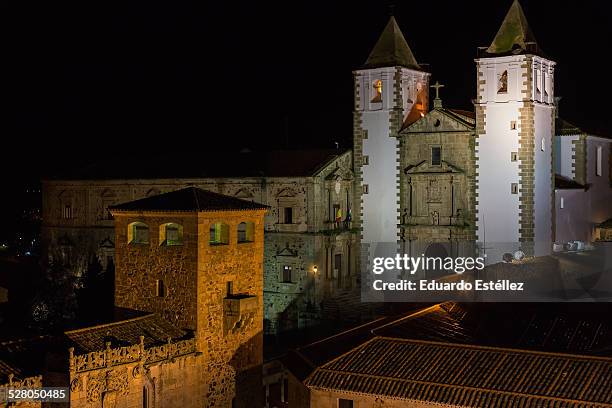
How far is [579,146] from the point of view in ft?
157

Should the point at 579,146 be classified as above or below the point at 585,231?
above

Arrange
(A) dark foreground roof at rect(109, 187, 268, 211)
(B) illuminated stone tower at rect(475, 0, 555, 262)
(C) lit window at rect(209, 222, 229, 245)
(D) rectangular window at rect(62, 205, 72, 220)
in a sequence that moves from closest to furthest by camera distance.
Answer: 1. (A) dark foreground roof at rect(109, 187, 268, 211)
2. (C) lit window at rect(209, 222, 229, 245)
3. (B) illuminated stone tower at rect(475, 0, 555, 262)
4. (D) rectangular window at rect(62, 205, 72, 220)

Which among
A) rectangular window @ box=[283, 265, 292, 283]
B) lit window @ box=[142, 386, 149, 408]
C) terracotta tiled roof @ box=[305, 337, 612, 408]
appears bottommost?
lit window @ box=[142, 386, 149, 408]

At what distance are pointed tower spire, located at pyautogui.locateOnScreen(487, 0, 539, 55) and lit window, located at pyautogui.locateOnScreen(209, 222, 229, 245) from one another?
17.0 metres

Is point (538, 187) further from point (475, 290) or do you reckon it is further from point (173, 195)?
point (173, 195)

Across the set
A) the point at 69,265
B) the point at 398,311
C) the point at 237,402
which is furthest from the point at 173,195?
the point at 69,265

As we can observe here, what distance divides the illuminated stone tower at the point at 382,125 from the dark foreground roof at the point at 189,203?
14458 millimetres

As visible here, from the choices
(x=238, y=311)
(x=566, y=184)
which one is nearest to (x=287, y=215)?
(x=566, y=184)

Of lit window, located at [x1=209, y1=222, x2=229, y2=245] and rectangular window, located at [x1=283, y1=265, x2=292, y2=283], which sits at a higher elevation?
lit window, located at [x1=209, y1=222, x2=229, y2=245]

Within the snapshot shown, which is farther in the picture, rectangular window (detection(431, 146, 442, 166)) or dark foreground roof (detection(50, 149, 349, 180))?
dark foreground roof (detection(50, 149, 349, 180))

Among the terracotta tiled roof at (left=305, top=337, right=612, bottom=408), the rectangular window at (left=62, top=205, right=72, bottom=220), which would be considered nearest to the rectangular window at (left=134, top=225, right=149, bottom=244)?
the terracotta tiled roof at (left=305, top=337, right=612, bottom=408)

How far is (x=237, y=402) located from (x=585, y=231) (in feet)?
72.9

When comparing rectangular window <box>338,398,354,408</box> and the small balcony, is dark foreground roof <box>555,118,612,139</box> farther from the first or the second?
rectangular window <box>338,398,354,408</box>

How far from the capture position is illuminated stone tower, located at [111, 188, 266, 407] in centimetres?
3231
